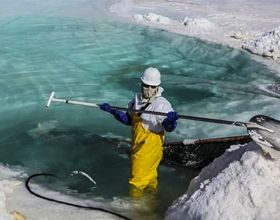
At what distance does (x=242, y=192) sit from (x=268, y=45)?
870 cm

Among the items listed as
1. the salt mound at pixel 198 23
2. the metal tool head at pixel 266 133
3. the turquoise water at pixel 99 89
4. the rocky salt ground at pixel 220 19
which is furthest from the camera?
the salt mound at pixel 198 23

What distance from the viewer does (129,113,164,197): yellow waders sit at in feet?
19.1

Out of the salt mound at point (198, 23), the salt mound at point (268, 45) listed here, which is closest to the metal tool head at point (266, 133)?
the salt mound at point (268, 45)

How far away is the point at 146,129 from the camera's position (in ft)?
19.2

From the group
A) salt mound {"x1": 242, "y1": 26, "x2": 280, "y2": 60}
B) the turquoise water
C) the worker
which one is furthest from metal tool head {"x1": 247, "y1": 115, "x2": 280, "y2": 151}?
salt mound {"x1": 242, "y1": 26, "x2": 280, "y2": 60}

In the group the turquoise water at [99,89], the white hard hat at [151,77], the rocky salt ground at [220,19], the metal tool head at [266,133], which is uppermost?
the white hard hat at [151,77]

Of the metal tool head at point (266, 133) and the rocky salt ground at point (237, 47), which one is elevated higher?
the metal tool head at point (266, 133)

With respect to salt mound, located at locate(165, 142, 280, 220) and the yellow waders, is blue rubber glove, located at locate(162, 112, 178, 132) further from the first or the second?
salt mound, located at locate(165, 142, 280, 220)

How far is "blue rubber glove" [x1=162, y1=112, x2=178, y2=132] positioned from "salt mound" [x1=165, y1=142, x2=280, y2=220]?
90 centimetres

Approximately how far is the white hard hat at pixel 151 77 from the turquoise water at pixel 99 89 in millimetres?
1363

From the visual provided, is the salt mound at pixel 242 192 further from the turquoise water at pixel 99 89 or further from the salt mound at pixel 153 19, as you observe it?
the salt mound at pixel 153 19

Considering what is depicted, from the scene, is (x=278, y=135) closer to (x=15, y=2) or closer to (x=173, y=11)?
(x=173, y=11)

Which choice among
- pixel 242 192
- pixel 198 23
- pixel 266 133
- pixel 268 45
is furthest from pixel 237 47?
pixel 242 192

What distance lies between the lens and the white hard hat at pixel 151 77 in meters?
5.62
